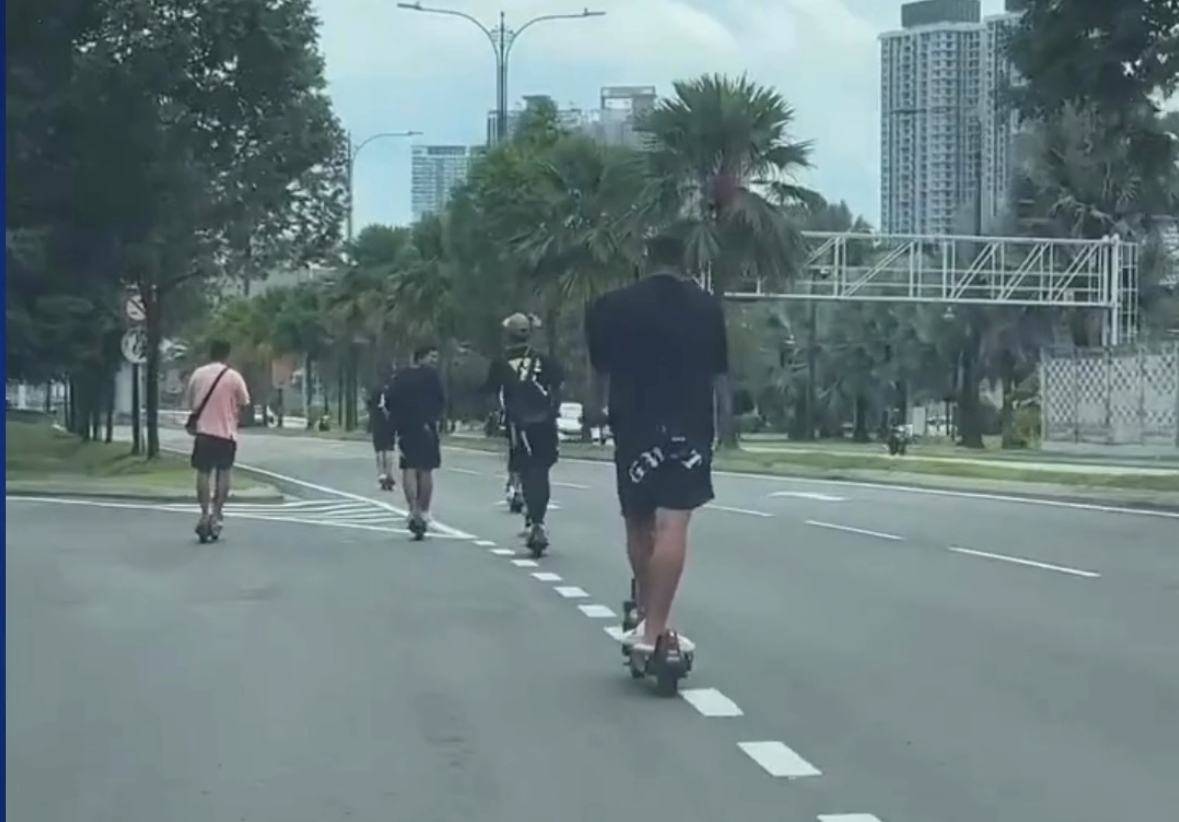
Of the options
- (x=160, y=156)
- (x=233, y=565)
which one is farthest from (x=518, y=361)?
(x=160, y=156)

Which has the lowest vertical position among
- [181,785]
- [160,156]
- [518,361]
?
[181,785]

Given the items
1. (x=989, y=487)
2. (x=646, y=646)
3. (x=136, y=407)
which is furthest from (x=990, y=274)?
(x=646, y=646)

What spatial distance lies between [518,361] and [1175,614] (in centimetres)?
578

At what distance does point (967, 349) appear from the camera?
70.3m

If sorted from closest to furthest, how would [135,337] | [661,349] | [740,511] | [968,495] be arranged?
1. [661,349]
2. [740,511]
3. [968,495]
4. [135,337]

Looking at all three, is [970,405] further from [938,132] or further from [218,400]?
[218,400]

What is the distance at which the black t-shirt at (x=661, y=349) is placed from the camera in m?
9.91

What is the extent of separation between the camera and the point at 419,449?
20.1 metres

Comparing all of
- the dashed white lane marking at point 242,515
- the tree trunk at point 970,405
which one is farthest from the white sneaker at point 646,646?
the tree trunk at point 970,405

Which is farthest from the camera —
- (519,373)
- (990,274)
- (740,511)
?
(990,274)

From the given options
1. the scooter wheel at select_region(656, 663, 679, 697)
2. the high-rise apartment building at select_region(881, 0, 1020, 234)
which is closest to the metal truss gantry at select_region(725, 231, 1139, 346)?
the high-rise apartment building at select_region(881, 0, 1020, 234)

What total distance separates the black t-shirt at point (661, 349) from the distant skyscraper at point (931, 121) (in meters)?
50.4

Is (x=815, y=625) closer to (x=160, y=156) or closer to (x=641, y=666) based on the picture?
(x=641, y=666)

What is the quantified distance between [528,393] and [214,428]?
3.69 m
